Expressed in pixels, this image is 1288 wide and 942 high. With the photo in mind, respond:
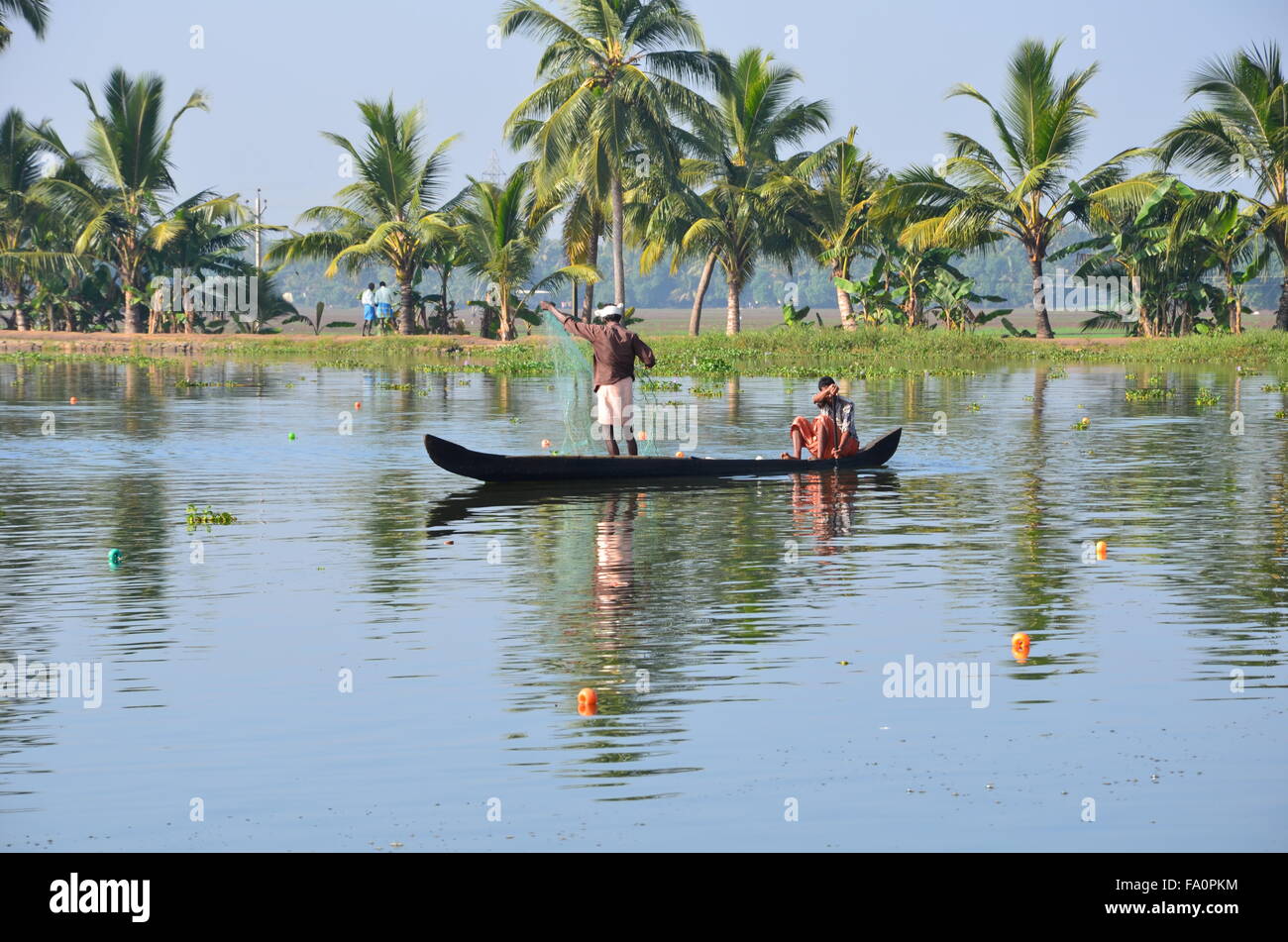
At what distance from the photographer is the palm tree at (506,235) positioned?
54469mm

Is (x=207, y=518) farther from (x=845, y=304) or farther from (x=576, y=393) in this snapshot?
(x=845, y=304)

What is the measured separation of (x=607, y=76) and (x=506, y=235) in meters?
9.87

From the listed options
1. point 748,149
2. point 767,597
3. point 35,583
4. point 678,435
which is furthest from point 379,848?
point 748,149

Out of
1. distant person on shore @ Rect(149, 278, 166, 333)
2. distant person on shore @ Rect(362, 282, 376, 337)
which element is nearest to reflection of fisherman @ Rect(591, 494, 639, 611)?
distant person on shore @ Rect(362, 282, 376, 337)

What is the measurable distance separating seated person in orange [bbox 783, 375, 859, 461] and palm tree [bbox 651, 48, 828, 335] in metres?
31.7

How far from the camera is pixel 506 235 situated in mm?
55062

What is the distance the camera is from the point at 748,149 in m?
54.6

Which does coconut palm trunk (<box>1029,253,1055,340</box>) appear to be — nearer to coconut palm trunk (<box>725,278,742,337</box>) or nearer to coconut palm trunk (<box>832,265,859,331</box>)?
coconut palm trunk (<box>832,265,859,331</box>)

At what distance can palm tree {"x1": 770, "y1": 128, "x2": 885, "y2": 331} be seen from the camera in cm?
5369

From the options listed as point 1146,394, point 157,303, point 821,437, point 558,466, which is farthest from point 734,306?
point 558,466

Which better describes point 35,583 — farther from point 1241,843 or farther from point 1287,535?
point 1287,535

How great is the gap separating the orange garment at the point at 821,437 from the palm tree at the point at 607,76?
2599cm

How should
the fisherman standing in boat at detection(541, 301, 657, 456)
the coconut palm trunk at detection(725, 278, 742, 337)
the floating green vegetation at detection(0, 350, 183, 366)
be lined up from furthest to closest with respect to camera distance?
1. the coconut palm trunk at detection(725, 278, 742, 337)
2. the floating green vegetation at detection(0, 350, 183, 366)
3. the fisherman standing in boat at detection(541, 301, 657, 456)

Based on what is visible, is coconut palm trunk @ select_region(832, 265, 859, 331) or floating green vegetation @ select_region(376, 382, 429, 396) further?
coconut palm trunk @ select_region(832, 265, 859, 331)
